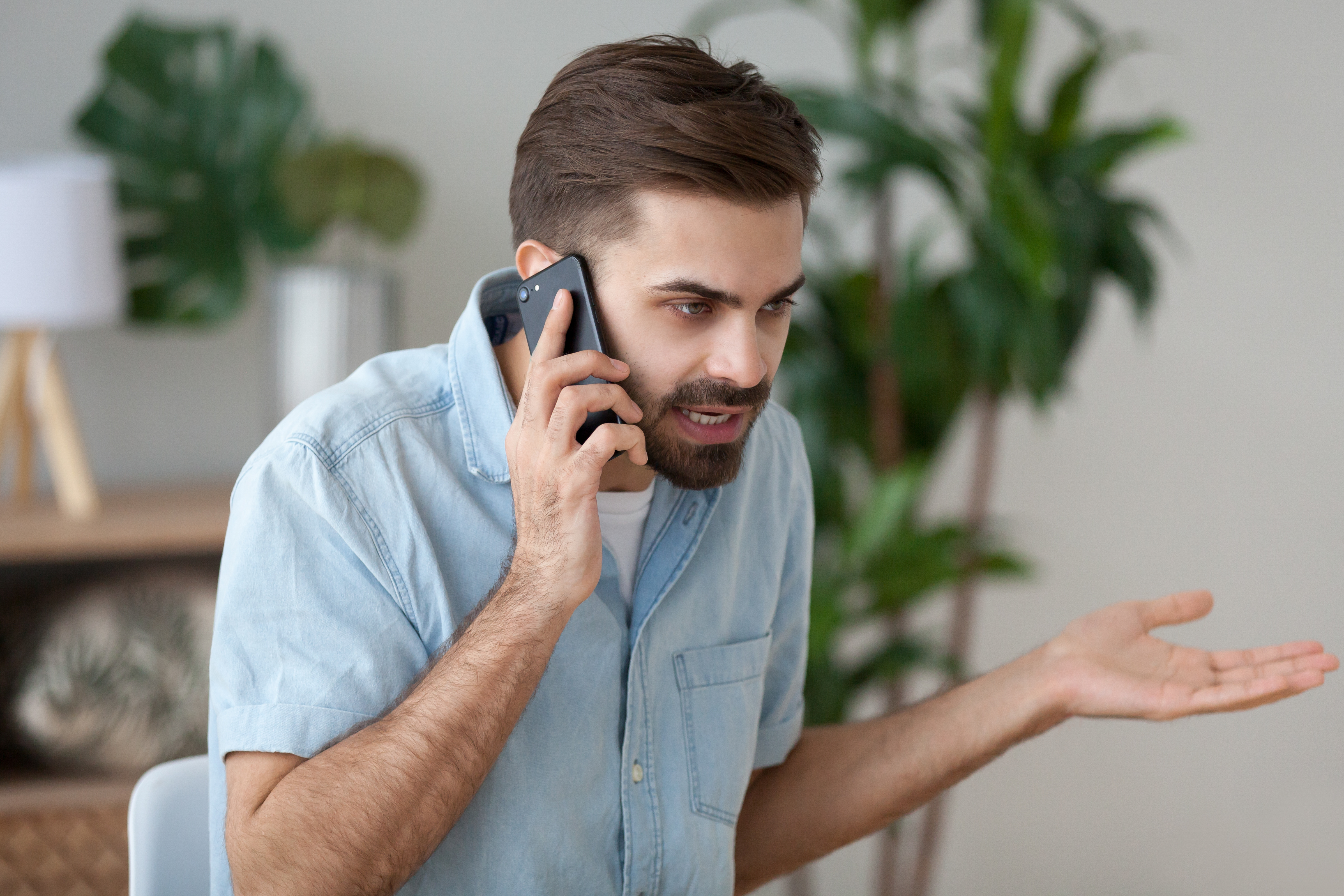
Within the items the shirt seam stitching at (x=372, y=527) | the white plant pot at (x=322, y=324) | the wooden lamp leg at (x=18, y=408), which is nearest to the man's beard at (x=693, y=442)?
the shirt seam stitching at (x=372, y=527)

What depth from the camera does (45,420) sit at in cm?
193

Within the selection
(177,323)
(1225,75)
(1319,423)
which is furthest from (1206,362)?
(177,323)

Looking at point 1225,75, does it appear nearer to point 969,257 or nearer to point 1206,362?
point 1206,362

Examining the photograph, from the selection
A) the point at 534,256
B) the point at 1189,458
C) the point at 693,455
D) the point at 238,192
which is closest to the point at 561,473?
the point at 693,455

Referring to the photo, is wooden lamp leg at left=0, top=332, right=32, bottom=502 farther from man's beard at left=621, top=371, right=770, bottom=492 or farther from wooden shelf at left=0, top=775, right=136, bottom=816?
man's beard at left=621, top=371, right=770, bottom=492

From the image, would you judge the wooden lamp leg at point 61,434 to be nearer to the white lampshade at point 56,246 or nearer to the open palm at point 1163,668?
the white lampshade at point 56,246

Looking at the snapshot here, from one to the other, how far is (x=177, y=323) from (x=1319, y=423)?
2.52 m

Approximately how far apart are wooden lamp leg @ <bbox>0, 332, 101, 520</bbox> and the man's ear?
1.19 metres

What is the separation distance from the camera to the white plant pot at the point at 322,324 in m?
1.97

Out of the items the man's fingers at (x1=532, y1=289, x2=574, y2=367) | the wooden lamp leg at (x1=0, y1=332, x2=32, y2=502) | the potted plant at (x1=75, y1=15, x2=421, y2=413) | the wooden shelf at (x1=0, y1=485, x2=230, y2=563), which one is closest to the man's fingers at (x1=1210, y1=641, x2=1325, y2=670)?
the man's fingers at (x1=532, y1=289, x2=574, y2=367)

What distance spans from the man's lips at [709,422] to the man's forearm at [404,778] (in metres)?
0.21

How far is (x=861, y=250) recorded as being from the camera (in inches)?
98.7

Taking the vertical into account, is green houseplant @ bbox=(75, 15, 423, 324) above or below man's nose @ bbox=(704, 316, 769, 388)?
above

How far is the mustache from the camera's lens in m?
0.97
